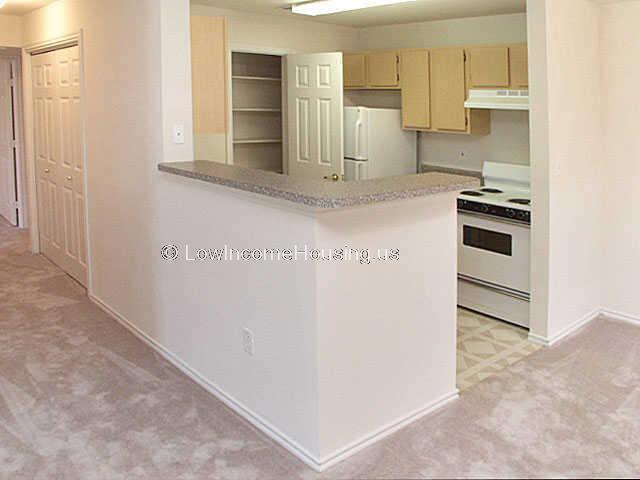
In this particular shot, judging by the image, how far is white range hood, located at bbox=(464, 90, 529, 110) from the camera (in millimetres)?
4512

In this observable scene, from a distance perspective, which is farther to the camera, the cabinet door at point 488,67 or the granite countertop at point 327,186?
the cabinet door at point 488,67

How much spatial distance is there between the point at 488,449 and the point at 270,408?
954 mm

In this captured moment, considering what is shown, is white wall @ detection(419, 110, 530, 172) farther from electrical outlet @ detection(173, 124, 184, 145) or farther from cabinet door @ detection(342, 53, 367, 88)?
electrical outlet @ detection(173, 124, 184, 145)

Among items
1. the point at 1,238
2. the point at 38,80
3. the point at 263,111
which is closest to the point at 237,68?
the point at 263,111

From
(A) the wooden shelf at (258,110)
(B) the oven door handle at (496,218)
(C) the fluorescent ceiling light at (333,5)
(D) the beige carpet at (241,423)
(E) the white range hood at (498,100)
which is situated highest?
(C) the fluorescent ceiling light at (333,5)

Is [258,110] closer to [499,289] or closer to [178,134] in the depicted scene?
[178,134]

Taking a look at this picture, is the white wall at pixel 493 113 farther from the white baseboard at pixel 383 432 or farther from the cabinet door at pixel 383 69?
the white baseboard at pixel 383 432

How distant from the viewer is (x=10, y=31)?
5.88 m

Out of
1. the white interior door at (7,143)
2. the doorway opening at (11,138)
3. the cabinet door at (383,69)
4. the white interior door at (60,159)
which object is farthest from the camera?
the white interior door at (7,143)

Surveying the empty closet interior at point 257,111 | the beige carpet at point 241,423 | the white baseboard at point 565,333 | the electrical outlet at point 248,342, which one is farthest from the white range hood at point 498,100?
the electrical outlet at point 248,342

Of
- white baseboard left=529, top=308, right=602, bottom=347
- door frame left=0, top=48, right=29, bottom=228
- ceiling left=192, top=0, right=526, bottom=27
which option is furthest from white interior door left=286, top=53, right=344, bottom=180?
door frame left=0, top=48, right=29, bottom=228

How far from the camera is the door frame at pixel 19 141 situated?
7086mm

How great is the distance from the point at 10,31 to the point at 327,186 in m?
4.63

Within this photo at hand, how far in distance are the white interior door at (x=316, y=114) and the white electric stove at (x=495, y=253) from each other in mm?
1411
